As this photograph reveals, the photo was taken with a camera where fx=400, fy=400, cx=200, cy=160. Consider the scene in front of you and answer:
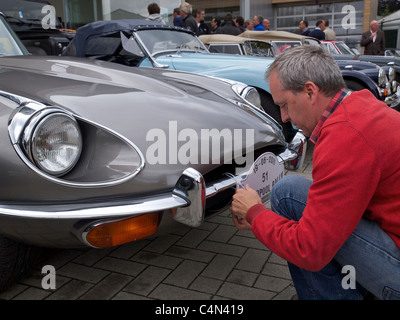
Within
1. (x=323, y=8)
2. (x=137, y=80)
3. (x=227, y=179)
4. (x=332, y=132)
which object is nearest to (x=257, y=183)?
(x=227, y=179)

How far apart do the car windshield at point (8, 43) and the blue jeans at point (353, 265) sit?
2284 mm

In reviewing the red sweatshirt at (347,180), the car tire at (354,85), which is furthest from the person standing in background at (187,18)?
the red sweatshirt at (347,180)

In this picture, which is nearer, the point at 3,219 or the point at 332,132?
the point at 332,132

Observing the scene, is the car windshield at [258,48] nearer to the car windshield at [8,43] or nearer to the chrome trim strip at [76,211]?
the car windshield at [8,43]

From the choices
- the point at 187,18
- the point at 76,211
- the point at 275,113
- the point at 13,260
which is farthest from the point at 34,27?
the point at 76,211

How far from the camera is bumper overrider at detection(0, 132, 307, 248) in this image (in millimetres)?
1594

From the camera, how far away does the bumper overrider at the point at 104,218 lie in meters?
1.59

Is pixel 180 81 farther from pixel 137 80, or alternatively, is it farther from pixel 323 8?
pixel 323 8

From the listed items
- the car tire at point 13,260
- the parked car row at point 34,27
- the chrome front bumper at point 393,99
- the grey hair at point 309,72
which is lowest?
the car tire at point 13,260

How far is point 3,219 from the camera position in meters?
1.63

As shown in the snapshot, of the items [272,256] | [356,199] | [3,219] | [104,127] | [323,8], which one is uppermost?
[323,8]

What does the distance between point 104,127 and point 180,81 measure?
1064mm

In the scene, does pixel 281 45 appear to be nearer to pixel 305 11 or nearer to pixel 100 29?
pixel 100 29

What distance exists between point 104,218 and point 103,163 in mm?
234
